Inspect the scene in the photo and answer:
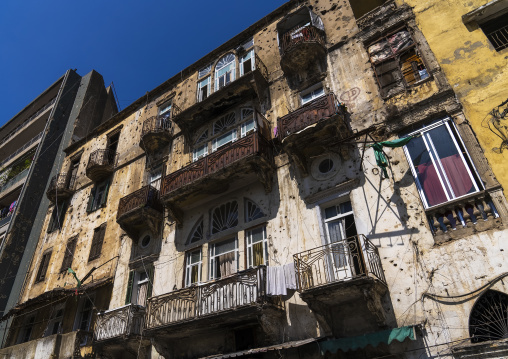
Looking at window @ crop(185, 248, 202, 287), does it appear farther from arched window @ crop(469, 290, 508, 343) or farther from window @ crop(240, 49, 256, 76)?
window @ crop(240, 49, 256, 76)

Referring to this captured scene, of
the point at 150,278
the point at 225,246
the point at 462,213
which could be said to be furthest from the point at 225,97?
the point at 462,213

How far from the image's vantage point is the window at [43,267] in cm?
1987

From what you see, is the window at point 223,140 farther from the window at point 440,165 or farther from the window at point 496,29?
the window at point 496,29

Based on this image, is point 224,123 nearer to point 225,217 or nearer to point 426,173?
point 225,217

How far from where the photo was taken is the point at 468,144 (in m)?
9.91

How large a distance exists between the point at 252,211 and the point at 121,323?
6.38m

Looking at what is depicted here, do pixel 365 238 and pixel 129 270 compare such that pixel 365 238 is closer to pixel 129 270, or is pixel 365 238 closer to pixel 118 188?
pixel 129 270

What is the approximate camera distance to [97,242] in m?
18.3

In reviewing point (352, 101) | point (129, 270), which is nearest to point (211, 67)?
point (352, 101)

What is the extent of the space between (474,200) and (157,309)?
10284 millimetres

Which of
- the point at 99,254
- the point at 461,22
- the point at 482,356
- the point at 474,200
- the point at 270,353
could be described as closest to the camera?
the point at 482,356

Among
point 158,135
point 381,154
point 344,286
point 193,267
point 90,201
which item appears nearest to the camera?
point 344,286

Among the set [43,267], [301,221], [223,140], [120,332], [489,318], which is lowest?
[489,318]

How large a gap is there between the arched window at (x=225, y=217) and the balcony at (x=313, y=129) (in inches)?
129
